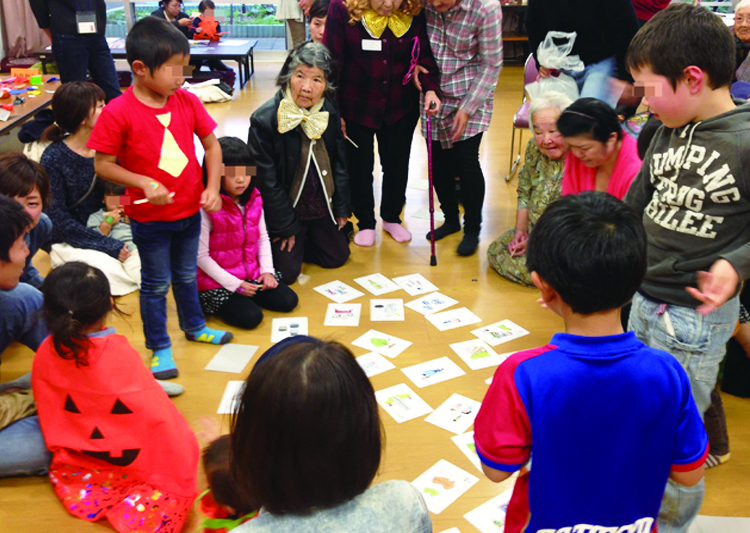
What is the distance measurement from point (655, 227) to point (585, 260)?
0.77 metres

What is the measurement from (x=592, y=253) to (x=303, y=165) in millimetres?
2564

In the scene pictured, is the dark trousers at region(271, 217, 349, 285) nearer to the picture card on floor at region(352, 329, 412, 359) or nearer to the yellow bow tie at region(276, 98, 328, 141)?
the yellow bow tie at region(276, 98, 328, 141)

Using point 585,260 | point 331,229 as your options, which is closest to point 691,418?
point 585,260

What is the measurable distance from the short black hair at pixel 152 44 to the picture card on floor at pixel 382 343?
1458 mm

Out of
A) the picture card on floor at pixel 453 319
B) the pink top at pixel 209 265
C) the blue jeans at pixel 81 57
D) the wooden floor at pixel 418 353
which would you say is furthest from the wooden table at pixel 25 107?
the picture card on floor at pixel 453 319

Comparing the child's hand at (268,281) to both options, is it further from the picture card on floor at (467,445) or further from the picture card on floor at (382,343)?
the picture card on floor at (467,445)

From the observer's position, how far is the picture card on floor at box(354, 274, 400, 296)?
3.50 metres

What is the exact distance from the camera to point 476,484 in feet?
7.25

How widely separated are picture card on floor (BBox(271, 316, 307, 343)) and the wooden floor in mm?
39

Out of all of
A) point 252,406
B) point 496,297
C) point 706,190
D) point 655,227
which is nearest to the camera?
point 252,406

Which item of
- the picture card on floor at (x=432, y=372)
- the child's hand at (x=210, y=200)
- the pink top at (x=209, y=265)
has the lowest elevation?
the picture card on floor at (x=432, y=372)

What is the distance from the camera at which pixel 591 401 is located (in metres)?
1.16

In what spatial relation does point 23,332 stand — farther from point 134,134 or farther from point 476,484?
point 476,484

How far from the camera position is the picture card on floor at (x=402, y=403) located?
2.55 meters
